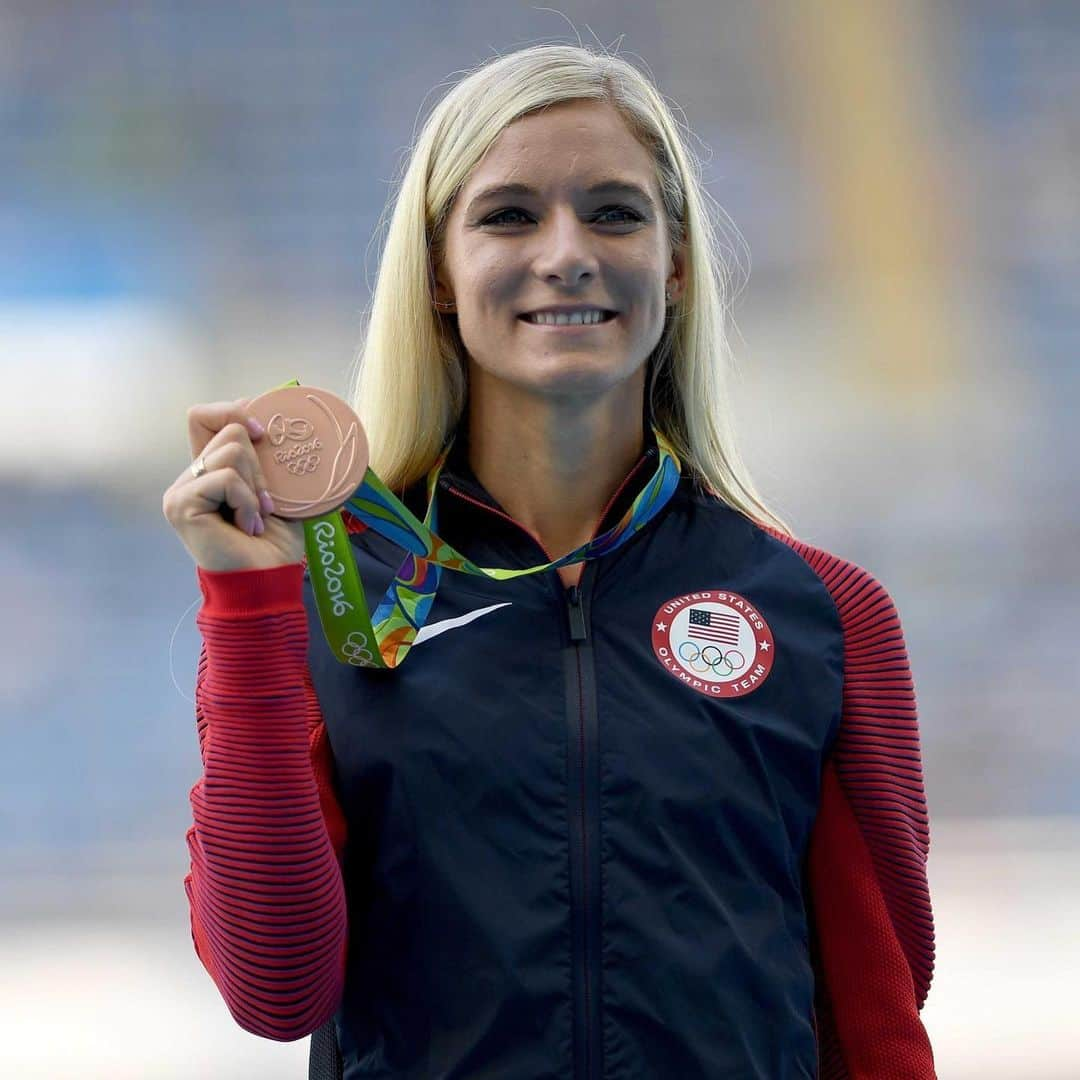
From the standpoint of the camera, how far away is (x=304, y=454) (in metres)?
1.50

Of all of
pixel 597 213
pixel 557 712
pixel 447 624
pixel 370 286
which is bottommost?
pixel 557 712

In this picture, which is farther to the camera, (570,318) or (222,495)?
(570,318)

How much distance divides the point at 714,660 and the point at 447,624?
29cm

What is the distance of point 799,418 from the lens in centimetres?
481

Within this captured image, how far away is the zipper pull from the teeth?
29 cm

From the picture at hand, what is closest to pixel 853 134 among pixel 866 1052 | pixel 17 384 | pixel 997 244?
pixel 997 244

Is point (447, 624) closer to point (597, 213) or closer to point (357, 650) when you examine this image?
point (357, 650)

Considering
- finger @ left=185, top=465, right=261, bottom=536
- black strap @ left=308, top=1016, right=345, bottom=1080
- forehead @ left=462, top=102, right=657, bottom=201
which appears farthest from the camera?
forehead @ left=462, top=102, right=657, bottom=201

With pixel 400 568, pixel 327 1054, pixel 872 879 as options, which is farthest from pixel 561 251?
pixel 327 1054

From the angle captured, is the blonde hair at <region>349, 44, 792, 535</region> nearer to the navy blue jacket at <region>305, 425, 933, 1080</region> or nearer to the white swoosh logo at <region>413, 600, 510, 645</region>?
the navy blue jacket at <region>305, 425, 933, 1080</region>

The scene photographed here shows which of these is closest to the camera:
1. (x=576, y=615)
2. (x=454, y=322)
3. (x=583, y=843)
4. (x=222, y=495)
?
(x=222, y=495)

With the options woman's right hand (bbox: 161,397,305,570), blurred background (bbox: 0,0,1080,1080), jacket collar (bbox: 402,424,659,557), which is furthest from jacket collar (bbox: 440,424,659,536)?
blurred background (bbox: 0,0,1080,1080)

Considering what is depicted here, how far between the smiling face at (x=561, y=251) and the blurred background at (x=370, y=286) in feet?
8.04

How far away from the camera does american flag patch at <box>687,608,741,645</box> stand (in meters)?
1.72
